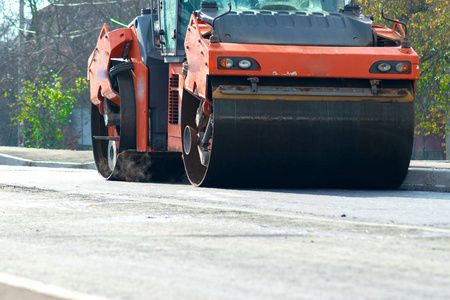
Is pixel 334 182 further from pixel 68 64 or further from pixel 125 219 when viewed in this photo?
pixel 68 64

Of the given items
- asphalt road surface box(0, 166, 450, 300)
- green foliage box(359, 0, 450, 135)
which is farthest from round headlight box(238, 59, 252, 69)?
green foliage box(359, 0, 450, 135)

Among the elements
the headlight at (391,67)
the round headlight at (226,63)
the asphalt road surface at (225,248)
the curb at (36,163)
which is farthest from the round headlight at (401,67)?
the curb at (36,163)

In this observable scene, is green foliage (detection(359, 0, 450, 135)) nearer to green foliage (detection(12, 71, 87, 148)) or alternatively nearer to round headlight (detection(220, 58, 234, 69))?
green foliage (detection(12, 71, 87, 148))

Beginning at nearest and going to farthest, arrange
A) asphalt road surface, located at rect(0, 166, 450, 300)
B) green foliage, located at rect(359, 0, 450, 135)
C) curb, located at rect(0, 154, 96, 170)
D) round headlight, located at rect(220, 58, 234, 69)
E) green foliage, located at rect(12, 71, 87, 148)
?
asphalt road surface, located at rect(0, 166, 450, 300) < round headlight, located at rect(220, 58, 234, 69) < curb, located at rect(0, 154, 96, 170) < green foliage, located at rect(359, 0, 450, 135) < green foliage, located at rect(12, 71, 87, 148)

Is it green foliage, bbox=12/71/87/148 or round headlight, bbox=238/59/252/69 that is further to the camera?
green foliage, bbox=12/71/87/148

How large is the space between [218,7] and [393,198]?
352 centimetres

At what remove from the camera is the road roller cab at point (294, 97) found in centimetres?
938

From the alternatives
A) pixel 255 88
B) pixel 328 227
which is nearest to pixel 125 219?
pixel 328 227

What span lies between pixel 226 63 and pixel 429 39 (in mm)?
13449

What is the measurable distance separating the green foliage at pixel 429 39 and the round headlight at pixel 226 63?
11.8m

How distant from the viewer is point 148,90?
40.1 ft

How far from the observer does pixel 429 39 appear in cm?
2167

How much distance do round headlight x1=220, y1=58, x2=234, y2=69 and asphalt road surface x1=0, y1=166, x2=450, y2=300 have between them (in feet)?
4.95

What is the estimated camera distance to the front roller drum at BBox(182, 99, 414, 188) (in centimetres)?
940
